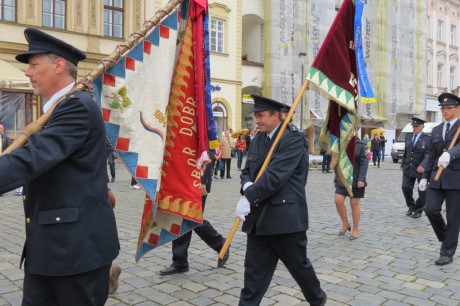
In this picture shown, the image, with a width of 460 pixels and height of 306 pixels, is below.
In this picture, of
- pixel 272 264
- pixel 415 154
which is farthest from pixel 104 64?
pixel 415 154

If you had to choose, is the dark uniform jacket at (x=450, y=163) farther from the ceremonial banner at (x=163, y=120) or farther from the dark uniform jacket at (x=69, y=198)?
the dark uniform jacket at (x=69, y=198)

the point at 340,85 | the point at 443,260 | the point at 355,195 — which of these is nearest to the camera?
the point at 340,85

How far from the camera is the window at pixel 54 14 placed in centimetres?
2022

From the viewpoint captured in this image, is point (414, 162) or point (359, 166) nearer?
point (359, 166)

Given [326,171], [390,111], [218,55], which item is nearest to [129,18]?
[218,55]

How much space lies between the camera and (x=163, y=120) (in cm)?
404

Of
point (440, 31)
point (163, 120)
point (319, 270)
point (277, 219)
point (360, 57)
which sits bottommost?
point (319, 270)

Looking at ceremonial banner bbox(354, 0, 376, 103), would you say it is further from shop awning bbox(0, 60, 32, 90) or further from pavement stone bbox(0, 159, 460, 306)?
shop awning bbox(0, 60, 32, 90)

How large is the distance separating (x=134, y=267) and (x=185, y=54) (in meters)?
2.49

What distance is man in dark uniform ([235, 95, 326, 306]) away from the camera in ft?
11.7

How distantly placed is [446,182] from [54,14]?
18.9 metres

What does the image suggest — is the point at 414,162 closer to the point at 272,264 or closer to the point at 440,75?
the point at 272,264

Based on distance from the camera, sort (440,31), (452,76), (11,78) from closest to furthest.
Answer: (11,78) → (440,31) → (452,76)

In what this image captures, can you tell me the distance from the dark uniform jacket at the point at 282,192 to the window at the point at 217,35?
2313 cm
